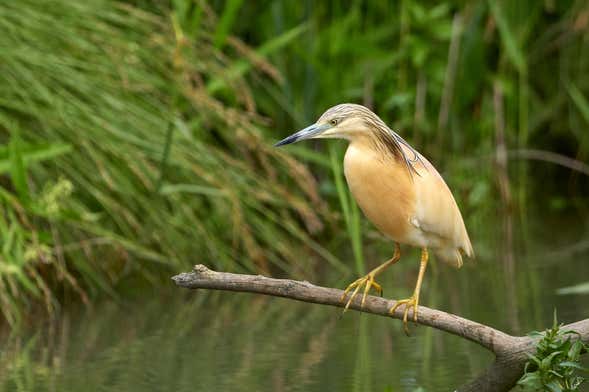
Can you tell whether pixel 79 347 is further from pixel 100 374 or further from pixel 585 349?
pixel 585 349

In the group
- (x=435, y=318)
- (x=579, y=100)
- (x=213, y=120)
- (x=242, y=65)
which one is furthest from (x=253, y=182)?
(x=435, y=318)

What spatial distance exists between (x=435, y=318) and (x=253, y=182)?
8.55ft

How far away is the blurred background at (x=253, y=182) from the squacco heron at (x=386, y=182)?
59 centimetres

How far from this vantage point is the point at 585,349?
10.4ft

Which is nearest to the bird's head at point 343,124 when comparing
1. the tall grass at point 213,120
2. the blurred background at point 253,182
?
the blurred background at point 253,182

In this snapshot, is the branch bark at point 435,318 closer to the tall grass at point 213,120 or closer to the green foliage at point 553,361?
the green foliage at point 553,361

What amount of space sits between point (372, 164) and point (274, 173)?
2513 mm

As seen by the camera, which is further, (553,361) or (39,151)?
(39,151)

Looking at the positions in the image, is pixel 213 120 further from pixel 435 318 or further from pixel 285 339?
pixel 435 318

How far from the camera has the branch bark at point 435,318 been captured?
10.2 feet

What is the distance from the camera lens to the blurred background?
14.8ft

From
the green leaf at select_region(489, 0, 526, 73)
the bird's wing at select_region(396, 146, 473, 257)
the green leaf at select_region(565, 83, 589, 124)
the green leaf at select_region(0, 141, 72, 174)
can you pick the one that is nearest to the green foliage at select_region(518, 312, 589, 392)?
the bird's wing at select_region(396, 146, 473, 257)

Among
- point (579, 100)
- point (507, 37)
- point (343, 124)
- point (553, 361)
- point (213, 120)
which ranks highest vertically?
point (507, 37)

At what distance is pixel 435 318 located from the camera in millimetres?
3230
